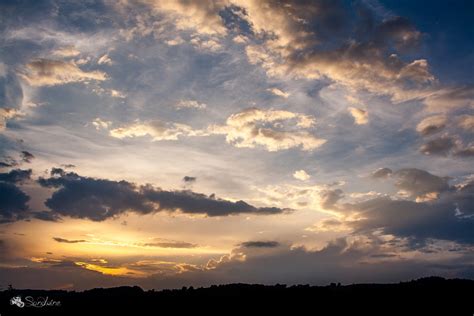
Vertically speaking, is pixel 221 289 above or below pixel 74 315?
above

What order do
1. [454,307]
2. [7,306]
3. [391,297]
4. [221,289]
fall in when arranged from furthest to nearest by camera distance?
[7,306] → [221,289] → [391,297] → [454,307]

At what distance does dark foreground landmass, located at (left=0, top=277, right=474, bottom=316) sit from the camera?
86625 mm

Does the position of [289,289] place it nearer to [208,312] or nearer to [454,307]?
[208,312]

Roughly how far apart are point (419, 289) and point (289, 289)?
3700 centimetres

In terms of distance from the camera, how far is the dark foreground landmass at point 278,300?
86.6 metres

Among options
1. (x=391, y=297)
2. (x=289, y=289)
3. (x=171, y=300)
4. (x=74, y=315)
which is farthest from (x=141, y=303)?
(x=391, y=297)

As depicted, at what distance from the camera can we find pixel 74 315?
13700cm

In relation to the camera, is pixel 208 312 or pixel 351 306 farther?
pixel 208 312

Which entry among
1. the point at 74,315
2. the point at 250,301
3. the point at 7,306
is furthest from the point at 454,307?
the point at 7,306

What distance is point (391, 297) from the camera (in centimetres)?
9231

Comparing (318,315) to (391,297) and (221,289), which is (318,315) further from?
(221,289)

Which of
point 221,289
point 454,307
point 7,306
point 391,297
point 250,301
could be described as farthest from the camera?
point 7,306

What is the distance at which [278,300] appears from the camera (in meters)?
111

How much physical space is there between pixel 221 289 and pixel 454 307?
246 ft
